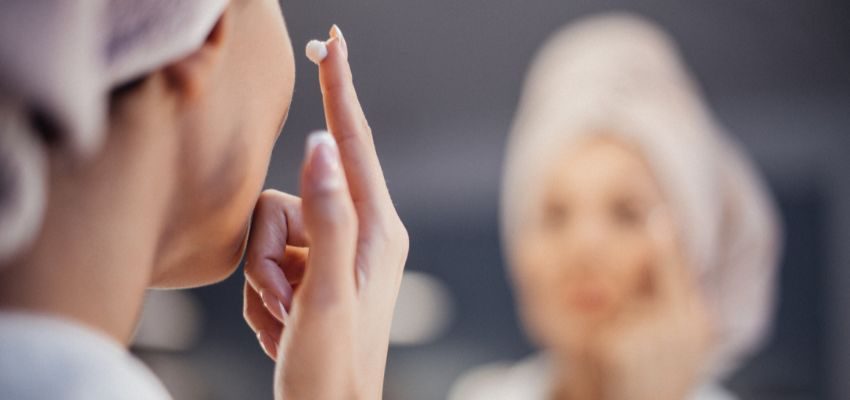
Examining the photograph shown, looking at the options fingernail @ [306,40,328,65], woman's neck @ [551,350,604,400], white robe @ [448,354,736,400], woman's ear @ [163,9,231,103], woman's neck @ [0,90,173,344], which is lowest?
white robe @ [448,354,736,400]

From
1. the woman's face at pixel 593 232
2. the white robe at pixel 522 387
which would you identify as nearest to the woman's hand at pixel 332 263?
the woman's face at pixel 593 232

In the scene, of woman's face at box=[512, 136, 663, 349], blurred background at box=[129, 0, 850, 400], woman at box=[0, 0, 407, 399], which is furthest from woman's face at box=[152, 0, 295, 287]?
blurred background at box=[129, 0, 850, 400]

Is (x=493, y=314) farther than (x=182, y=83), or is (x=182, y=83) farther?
(x=493, y=314)

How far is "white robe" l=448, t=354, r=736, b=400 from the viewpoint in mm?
1612

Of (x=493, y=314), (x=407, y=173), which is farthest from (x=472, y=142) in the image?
(x=493, y=314)

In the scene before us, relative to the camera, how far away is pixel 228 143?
17.2 inches

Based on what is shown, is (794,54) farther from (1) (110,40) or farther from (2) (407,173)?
(1) (110,40)

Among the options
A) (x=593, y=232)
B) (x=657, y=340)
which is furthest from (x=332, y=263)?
(x=657, y=340)

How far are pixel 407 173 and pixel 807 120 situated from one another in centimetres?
109

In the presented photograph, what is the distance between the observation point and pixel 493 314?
2459 millimetres

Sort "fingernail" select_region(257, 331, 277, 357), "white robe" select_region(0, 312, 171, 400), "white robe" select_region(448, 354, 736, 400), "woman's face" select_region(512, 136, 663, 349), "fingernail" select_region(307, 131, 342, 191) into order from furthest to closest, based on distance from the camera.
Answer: "white robe" select_region(448, 354, 736, 400), "woman's face" select_region(512, 136, 663, 349), "fingernail" select_region(257, 331, 277, 357), "fingernail" select_region(307, 131, 342, 191), "white robe" select_region(0, 312, 171, 400)

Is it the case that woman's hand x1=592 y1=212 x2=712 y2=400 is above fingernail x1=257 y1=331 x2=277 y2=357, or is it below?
below

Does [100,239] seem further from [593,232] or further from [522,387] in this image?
[522,387]

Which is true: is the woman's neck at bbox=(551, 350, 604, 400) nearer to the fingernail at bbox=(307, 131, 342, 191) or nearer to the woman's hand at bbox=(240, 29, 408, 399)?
the woman's hand at bbox=(240, 29, 408, 399)
